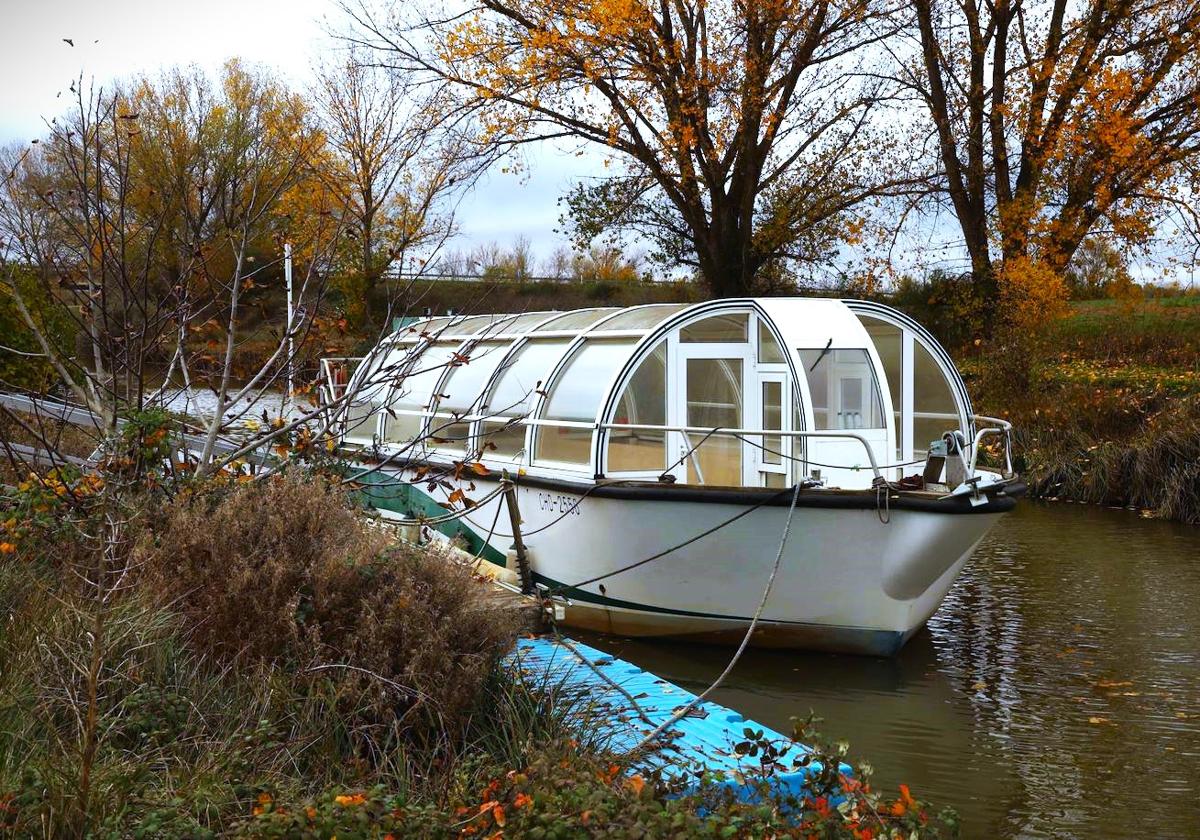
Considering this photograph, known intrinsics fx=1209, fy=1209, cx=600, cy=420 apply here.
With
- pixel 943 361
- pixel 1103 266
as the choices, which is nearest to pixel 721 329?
pixel 943 361

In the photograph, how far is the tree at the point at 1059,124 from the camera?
22750 mm

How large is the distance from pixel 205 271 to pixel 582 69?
55.9ft

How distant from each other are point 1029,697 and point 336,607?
18.6 ft

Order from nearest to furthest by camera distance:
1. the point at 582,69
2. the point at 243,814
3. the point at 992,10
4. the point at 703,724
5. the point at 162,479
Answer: the point at 243,814
the point at 703,724
the point at 162,479
the point at 582,69
the point at 992,10

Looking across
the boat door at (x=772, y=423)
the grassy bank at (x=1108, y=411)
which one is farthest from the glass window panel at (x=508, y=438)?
the grassy bank at (x=1108, y=411)

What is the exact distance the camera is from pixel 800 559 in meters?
9.59

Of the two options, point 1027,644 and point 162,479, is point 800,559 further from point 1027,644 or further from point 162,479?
point 162,479

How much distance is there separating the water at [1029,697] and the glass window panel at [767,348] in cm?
255

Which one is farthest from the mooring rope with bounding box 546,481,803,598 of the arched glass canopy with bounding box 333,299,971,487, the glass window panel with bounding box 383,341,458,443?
the glass window panel with bounding box 383,341,458,443

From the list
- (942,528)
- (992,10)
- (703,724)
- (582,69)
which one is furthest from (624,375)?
(992,10)

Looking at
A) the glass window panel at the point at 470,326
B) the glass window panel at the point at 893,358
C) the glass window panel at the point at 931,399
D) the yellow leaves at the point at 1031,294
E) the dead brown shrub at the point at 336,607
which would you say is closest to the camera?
the dead brown shrub at the point at 336,607

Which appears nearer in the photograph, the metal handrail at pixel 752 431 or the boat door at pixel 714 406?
the metal handrail at pixel 752 431

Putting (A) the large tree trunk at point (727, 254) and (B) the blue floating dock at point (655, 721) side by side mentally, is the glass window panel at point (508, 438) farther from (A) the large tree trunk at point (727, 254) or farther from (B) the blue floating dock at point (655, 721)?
(A) the large tree trunk at point (727, 254)

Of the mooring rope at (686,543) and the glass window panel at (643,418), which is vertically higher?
the glass window panel at (643,418)
